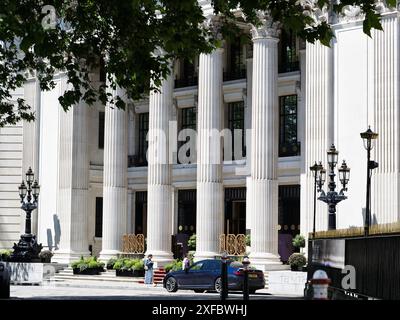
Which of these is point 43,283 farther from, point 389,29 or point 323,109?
point 389,29

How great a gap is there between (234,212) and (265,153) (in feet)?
31.9

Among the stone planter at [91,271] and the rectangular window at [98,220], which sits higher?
the rectangular window at [98,220]

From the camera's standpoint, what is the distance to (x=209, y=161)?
44.6 metres

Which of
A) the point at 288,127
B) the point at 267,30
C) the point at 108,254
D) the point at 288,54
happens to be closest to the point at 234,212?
the point at 288,127

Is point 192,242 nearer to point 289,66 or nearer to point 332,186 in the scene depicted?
point 289,66

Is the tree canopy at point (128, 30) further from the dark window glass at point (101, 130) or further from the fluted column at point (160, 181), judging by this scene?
the dark window glass at point (101, 130)

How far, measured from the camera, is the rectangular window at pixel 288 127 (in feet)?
159

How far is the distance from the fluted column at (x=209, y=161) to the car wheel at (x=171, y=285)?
5998mm

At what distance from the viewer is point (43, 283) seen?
45594 mm

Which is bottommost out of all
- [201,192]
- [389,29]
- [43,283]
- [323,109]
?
[43,283]

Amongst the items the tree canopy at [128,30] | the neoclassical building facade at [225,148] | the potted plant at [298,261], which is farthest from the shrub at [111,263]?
the tree canopy at [128,30]

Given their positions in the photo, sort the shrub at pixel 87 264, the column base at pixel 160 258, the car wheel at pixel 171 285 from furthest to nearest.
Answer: the shrub at pixel 87 264
the column base at pixel 160 258
the car wheel at pixel 171 285

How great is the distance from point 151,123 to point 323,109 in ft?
32.9
